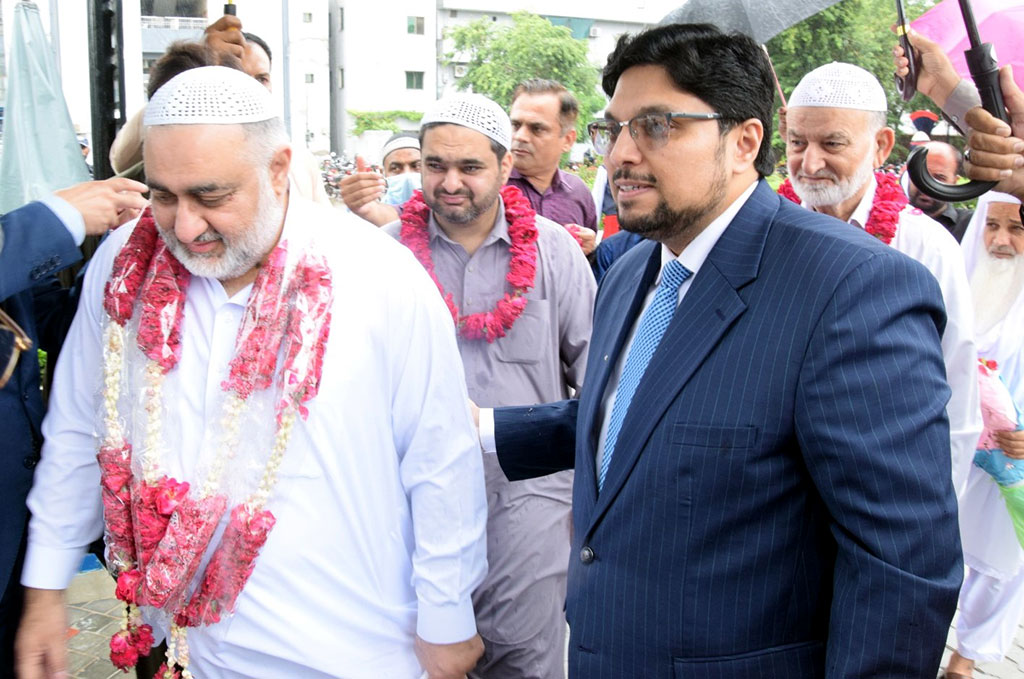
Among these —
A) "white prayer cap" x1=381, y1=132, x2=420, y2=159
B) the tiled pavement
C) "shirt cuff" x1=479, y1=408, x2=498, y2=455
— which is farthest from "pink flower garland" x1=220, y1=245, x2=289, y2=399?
"white prayer cap" x1=381, y1=132, x2=420, y2=159

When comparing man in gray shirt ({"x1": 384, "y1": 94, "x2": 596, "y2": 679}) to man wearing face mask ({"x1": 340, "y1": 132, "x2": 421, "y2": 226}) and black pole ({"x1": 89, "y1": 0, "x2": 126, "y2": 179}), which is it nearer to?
man wearing face mask ({"x1": 340, "y1": 132, "x2": 421, "y2": 226})

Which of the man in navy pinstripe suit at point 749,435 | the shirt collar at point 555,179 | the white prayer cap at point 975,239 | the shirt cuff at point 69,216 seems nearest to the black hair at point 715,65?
the man in navy pinstripe suit at point 749,435

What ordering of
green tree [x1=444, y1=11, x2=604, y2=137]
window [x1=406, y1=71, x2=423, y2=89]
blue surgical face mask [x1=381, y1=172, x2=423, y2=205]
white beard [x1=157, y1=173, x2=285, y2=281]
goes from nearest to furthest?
white beard [x1=157, y1=173, x2=285, y2=281] < blue surgical face mask [x1=381, y1=172, x2=423, y2=205] < green tree [x1=444, y1=11, x2=604, y2=137] < window [x1=406, y1=71, x2=423, y2=89]

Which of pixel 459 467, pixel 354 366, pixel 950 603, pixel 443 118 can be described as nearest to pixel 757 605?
pixel 950 603

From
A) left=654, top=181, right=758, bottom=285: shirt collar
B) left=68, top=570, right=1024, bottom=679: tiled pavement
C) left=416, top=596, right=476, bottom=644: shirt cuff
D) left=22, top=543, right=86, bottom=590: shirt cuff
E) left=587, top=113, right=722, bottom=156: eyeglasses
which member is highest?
left=587, top=113, right=722, bottom=156: eyeglasses

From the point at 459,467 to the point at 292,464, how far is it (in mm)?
427

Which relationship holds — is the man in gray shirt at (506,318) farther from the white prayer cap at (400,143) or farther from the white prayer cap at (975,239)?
the white prayer cap at (400,143)

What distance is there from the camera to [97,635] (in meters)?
4.48

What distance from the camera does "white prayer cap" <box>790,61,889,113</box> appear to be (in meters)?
3.52

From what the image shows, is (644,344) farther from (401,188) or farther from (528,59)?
(528,59)

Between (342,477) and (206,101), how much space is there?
97 cm

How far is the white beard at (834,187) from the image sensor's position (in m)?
3.56

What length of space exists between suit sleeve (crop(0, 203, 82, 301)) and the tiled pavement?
→ 247cm

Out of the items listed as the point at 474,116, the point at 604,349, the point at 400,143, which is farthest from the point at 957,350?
the point at 400,143
